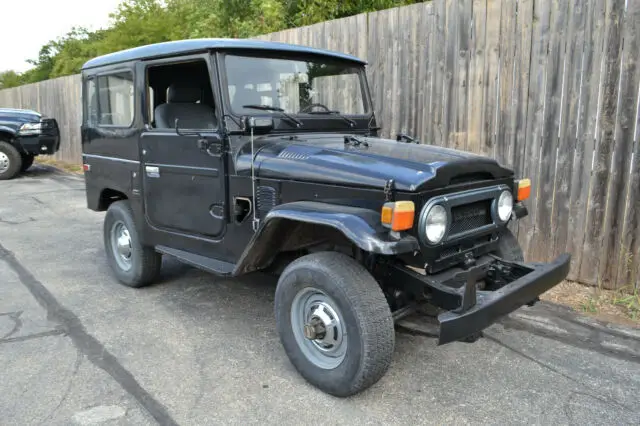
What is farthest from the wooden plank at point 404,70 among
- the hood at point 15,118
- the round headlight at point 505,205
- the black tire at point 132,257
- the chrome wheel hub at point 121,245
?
the hood at point 15,118

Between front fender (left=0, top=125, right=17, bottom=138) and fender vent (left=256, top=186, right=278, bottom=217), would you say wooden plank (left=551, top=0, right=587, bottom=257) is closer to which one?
fender vent (left=256, top=186, right=278, bottom=217)

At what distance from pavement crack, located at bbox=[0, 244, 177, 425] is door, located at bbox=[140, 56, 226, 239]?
1.00m

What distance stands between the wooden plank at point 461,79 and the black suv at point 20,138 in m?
9.99

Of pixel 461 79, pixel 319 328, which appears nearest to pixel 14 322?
pixel 319 328

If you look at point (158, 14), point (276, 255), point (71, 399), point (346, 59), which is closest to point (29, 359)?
point (71, 399)

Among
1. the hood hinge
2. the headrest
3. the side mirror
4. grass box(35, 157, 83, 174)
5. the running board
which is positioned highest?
the headrest

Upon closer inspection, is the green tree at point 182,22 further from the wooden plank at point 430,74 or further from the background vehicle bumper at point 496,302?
the background vehicle bumper at point 496,302

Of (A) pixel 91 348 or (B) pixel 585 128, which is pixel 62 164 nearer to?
(A) pixel 91 348

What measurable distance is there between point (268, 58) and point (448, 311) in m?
2.28

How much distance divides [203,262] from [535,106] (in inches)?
130

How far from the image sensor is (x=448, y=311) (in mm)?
2740

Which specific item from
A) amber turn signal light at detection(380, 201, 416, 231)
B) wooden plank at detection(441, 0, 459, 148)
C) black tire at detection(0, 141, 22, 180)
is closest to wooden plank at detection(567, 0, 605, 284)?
wooden plank at detection(441, 0, 459, 148)

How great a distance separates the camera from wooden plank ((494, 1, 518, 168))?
4848 mm

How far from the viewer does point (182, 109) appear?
13.9ft
